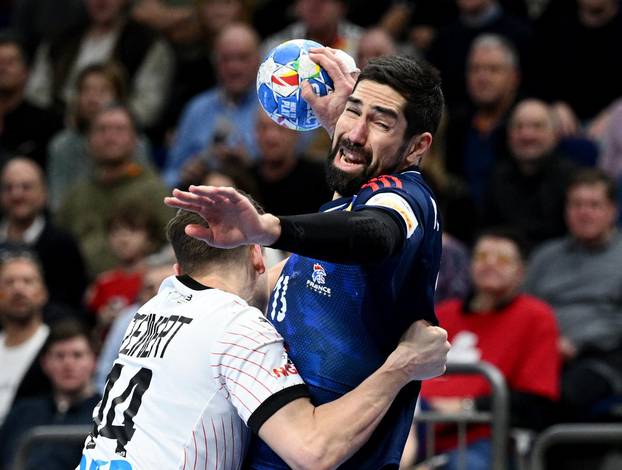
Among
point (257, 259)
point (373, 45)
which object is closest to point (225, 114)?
point (373, 45)

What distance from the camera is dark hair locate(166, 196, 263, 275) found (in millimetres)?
5070

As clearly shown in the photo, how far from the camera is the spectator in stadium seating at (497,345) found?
8727 millimetres

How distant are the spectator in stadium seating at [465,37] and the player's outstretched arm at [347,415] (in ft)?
24.6

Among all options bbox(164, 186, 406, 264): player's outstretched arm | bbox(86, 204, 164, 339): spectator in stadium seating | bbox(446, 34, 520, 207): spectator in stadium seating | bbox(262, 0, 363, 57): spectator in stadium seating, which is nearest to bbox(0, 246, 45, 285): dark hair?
bbox(86, 204, 164, 339): spectator in stadium seating

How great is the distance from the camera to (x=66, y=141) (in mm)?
12258

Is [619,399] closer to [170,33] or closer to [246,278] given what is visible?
[246,278]

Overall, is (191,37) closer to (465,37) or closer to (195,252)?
(465,37)

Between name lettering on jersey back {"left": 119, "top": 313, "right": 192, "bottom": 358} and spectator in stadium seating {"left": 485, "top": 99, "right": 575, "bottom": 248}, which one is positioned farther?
spectator in stadium seating {"left": 485, "top": 99, "right": 575, "bottom": 248}

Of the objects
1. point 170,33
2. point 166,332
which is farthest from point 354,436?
point 170,33

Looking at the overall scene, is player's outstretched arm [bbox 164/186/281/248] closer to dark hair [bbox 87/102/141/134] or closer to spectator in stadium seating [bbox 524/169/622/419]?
spectator in stadium seating [bbox 524/169/622/419]

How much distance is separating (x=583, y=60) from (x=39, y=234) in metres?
5.05

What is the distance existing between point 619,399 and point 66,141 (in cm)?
589

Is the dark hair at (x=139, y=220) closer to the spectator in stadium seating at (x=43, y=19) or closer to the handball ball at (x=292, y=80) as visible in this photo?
the spectator in stadium seating at (x=43, y=19)

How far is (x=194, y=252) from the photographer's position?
16.7 ft
